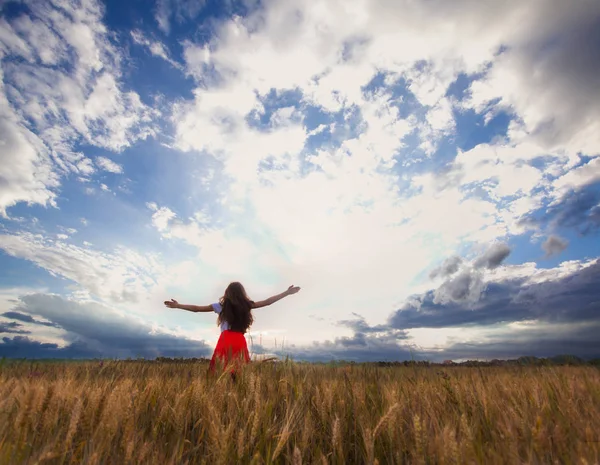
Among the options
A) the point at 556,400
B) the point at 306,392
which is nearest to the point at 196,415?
the point at 306,392

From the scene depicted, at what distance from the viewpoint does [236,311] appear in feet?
27.1

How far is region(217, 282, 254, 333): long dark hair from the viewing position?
8.22 m

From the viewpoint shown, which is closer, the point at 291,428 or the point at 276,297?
the point at 291,428

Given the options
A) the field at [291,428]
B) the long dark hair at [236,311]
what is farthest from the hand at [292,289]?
the field at [291,428]

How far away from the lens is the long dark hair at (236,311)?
8.22 m

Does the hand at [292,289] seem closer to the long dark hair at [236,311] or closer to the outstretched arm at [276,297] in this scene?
the outstretched arm at [276,297]

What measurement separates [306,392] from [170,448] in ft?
4.86

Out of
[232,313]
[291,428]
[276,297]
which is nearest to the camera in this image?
[291,428]

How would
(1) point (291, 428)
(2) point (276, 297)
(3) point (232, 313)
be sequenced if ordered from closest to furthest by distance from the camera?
(1) point (291, 428) → (3) point (232, 313) → (2) point (276, 297)

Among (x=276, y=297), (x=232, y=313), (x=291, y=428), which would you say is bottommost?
(x=291, y=428)

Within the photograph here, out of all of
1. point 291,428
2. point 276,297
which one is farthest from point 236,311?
point 291,428

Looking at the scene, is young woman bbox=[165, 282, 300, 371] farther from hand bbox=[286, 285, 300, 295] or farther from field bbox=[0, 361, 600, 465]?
field bbox=[0, 361, 600, 465]

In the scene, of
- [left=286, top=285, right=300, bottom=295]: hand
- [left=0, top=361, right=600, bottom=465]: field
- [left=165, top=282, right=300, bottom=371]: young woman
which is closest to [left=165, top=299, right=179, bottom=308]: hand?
[left=165, top=282, right=300, bottom=371]: young woman

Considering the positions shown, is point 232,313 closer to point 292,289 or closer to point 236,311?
point 236,311
